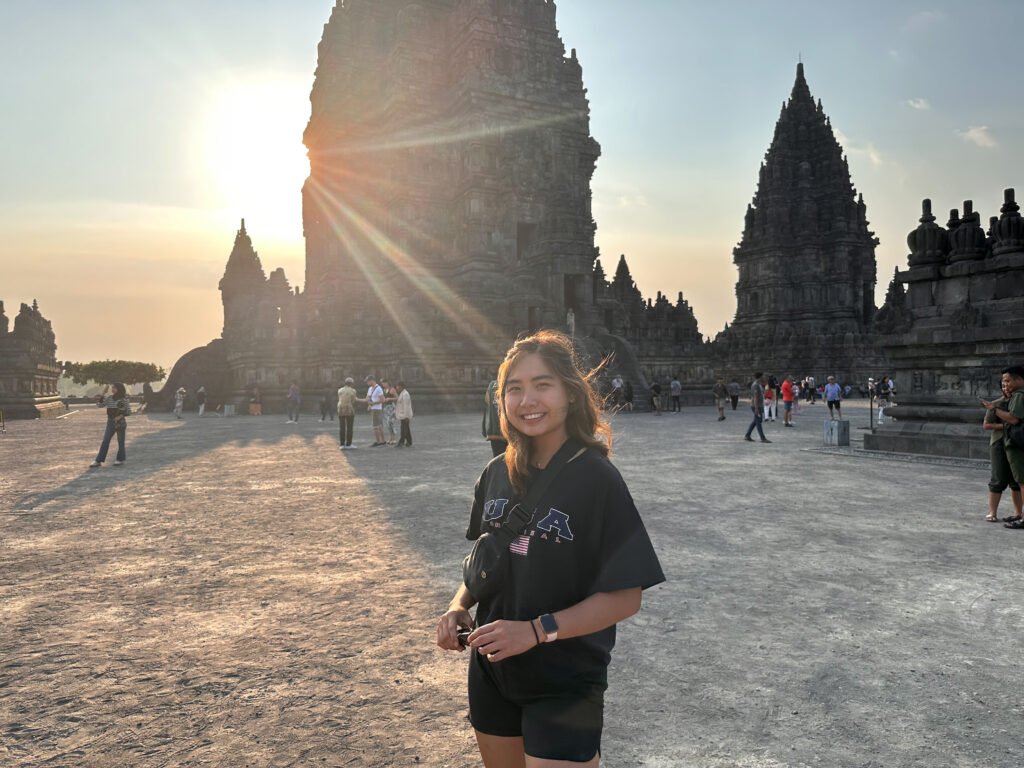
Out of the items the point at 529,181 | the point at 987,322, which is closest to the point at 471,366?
the point at 529,181

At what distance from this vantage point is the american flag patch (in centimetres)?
189

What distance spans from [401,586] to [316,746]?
2239 mm

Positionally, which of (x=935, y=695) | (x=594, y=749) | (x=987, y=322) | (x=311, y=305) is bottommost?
(x=935, y=695)

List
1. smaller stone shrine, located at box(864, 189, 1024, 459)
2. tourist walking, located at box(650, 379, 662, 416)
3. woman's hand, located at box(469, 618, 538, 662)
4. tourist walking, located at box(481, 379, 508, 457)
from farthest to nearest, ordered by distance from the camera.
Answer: tourist walking, located at box(650, 379, 662, 416) → smaller stone shrine, located at box(864, 189, 1024, 459) → tourist walking, located at box(481, 379, 508, 457) → woman's hand, located at box(469, 618, 538, 662)

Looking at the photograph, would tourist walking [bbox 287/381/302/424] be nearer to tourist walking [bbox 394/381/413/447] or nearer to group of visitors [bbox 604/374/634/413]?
tourist walking [bbox 394/381/413/447]

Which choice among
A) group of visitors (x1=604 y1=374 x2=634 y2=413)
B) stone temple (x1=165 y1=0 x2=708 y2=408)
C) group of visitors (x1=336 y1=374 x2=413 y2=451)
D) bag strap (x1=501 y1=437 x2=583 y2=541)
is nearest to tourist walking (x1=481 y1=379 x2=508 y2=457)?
bag strap (x1=501 y1=437 x2=583 y2=541)

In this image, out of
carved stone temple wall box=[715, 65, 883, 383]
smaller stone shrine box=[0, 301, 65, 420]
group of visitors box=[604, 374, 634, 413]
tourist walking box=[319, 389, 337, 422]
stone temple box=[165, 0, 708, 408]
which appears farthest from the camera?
carved stone temple wall box=[715, 65, 883, 383]

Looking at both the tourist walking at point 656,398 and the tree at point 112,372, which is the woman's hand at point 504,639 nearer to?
the tourist walking at point 656,398

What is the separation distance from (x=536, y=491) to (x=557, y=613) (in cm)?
33

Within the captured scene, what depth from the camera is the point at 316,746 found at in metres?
2.97

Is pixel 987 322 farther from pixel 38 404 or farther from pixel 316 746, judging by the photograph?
pixel 38 404

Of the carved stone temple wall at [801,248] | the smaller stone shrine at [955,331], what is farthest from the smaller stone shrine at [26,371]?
the carved stone temple wall at [801,248]

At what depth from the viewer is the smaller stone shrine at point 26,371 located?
2917 cm

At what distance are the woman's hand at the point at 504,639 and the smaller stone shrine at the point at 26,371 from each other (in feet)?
107
